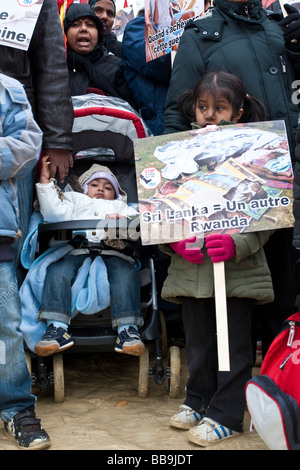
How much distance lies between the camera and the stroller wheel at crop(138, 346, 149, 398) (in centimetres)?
337

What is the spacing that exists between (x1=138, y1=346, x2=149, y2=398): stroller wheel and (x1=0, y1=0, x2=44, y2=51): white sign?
65.5 inches

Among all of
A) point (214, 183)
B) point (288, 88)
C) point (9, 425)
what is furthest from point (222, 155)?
point (9, 425)

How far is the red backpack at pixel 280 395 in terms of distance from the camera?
81.2 inches

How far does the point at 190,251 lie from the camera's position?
8.79 feet

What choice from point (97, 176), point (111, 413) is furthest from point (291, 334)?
point (97, 176)

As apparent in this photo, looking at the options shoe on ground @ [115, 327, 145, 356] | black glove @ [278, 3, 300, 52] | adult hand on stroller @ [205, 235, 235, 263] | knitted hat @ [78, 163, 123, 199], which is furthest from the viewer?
knitted hat @ [78, 163, 123, 199]

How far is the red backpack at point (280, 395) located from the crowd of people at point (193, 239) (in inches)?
14.4

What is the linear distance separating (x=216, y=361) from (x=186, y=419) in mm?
286

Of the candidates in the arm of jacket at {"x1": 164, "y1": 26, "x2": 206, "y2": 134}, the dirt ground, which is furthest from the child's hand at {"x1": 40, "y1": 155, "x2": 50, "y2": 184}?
the dirt ground

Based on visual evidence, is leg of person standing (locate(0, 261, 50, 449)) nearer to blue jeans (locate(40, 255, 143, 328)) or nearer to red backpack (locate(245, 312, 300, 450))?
blue jeans (locate(40, 255, 143, 328))

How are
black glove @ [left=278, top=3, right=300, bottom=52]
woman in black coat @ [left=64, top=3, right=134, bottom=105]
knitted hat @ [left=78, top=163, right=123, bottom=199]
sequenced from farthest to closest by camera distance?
1. woman in black coat @ [left=64, top=3, right=134, bottom=105]
2. knitted hat @ [left=78, top=163, right=123, bottom=199]
3. black glove @ [left=278, top=3, right=300, bottom=52]

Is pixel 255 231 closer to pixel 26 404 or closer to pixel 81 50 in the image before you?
pixel 26 404

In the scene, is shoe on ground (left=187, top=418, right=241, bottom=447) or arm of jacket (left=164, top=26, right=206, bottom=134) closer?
shoe on ground (left=187, top=418, right=241, bottom=447)
